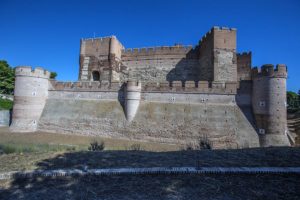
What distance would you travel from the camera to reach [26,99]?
16.7 m

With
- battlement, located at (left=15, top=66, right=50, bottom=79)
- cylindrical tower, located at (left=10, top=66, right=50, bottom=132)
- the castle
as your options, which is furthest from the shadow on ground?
battlement, located at (left=15, top=66, right=50, bottom=79)

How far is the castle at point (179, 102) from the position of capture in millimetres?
12906

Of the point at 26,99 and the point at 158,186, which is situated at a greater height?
the point at 26,99

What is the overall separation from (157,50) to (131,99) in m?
9.39

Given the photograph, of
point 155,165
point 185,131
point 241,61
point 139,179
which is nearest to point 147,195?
point 139,179

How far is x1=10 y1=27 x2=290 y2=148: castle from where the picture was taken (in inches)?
508

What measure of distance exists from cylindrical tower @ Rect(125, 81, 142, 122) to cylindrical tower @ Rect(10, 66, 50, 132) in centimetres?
985

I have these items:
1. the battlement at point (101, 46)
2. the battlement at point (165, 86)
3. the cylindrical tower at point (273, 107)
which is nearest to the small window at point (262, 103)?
the cylindrical tower at point (273, 107)

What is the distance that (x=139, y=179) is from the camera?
3.76 metres

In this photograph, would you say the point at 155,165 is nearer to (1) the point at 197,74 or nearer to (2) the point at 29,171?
(2) the point at 29,171

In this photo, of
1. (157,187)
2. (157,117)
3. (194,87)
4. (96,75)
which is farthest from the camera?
(96,75)

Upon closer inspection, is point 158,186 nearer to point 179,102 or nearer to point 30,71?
point 179,102

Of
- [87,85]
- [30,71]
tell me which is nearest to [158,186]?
[87,85]

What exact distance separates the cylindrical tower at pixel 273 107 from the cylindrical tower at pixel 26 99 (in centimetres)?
2115
